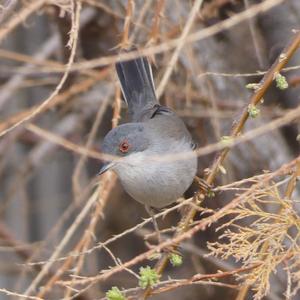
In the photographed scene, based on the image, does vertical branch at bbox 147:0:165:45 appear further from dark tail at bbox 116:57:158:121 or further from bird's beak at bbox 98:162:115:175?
bird's beak at bbox 98:162:115:175

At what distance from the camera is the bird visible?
3066 mm

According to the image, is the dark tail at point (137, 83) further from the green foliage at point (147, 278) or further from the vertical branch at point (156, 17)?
the green foliage at point (147, 278)

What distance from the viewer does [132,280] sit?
17.5 ft

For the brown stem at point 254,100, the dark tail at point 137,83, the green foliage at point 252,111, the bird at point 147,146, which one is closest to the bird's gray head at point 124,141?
the bird at point 147,146

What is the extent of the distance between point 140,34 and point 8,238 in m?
1.40

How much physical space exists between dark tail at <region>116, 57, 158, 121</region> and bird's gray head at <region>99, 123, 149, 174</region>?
0.55 feet

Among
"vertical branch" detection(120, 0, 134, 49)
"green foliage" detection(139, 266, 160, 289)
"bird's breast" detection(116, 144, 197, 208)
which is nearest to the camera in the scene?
"green foliage" detection(139, 266, 160, 289)

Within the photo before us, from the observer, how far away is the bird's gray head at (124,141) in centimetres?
310

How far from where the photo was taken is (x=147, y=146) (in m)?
3.25

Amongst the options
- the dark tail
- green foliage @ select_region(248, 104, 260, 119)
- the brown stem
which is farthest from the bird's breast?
green foliage @ select_region(248, 104, 260, 119)

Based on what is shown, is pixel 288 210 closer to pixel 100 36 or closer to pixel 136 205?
pixel 100 36

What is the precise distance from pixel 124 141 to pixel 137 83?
332 mm

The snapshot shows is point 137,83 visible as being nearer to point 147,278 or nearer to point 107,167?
point 107,167

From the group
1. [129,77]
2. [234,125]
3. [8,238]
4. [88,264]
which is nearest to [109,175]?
[129,77]
